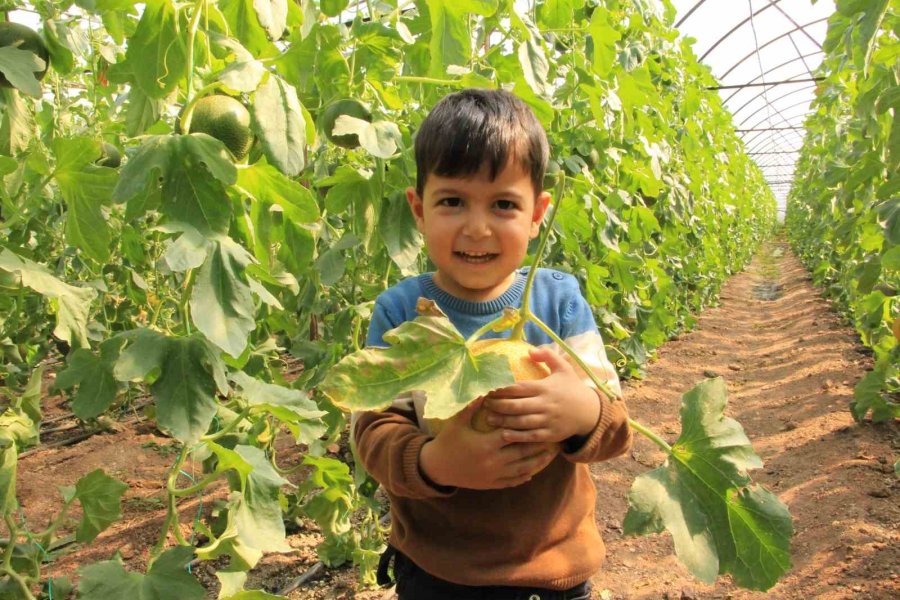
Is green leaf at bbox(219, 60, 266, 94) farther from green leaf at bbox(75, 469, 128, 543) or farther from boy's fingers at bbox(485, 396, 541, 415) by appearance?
green leaf at bbox(75, 469, 128, 543)

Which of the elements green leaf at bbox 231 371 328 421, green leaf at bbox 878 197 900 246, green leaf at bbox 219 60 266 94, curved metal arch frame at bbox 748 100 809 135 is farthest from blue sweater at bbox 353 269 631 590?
curved metal arch frame at bbox 748 100 809 135

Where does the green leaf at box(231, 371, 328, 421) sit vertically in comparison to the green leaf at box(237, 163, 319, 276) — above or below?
below

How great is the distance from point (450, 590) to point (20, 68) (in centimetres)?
116

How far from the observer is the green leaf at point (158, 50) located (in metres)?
1.21

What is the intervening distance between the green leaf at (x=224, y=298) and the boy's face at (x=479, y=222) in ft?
1.07

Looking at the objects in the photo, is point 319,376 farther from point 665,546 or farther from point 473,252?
point 665,546

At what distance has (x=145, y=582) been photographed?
128cm

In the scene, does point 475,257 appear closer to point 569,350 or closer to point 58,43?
point 569,350

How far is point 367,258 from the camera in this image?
2535mm

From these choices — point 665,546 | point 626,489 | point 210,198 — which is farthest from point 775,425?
point 210,198

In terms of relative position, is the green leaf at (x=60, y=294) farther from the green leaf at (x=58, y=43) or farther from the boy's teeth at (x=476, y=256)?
the boy's teeth at (x=476, y=256)

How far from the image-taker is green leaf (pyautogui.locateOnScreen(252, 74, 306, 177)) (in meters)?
1.13

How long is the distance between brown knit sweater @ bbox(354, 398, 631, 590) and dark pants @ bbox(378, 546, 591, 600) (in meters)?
0.03

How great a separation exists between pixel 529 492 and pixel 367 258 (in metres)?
1.34
